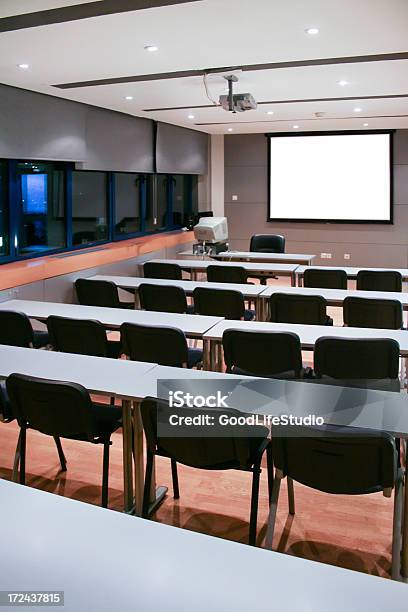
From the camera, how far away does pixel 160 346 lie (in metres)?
4.20

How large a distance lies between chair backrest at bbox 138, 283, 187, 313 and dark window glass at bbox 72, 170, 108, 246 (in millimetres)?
2208

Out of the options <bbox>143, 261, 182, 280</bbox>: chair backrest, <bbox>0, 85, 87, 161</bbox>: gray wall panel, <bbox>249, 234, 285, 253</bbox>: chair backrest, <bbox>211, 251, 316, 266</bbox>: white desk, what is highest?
<bbox>0, 85, 87, 161</bbox>: gray wall panel

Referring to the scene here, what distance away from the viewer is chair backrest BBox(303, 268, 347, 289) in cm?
675

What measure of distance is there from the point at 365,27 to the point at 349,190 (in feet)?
24.6

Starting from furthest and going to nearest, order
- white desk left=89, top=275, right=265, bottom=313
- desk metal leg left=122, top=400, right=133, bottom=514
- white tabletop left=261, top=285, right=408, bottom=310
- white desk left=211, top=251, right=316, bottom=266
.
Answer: white desk left=211, top=251, right=316, bottom=266, white desk left=89, top=275, right=265, bottom=313, white tabletop left=261, top=285, right=408, bottom=310, desk metal leg left=122, top=400, right=133, bottom=514

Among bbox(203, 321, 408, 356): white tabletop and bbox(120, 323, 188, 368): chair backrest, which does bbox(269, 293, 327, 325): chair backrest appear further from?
bbox(120, 323, 188, 368): chair backrest

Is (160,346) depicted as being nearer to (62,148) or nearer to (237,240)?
(62,148)

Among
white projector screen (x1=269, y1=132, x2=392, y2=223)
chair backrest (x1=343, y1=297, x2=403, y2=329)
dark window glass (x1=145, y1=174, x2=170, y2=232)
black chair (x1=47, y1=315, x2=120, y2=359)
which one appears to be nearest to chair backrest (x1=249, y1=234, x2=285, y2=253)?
dark window glass (x1=145, y1=174, x2=170, y2=232)

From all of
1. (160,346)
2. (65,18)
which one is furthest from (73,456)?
(65,18)

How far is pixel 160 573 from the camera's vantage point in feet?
4.97

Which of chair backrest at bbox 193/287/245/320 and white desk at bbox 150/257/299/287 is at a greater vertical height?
white desk at bbox 150/257/299/287

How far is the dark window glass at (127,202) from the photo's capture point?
911 centimetres

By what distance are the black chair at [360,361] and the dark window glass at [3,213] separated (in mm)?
4115

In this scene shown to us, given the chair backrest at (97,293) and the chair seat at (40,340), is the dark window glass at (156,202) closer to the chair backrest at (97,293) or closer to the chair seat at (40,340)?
the chair backrest at (97,293)
